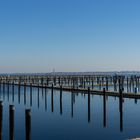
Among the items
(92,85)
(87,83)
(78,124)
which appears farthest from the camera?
(87,83)

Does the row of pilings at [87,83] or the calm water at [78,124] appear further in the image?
the row of pilings at [87,83]

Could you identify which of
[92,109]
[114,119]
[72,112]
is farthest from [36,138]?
[92,109]

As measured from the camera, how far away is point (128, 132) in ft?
91.2

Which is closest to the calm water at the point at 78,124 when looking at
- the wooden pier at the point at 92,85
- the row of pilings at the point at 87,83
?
the wooden pier at the point at 92,85

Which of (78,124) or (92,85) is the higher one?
(92,85)

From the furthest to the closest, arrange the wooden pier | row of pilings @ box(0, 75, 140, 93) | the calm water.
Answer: row of pilings @ box(0, 75, 140, 93), the wooden pier, the calm water

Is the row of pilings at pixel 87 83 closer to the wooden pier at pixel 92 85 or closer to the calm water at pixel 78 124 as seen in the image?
the wooden pier at pixel 92 85

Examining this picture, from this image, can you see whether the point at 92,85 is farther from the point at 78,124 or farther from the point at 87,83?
the point at 78,124

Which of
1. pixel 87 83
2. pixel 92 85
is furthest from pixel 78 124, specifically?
pixel 87 83

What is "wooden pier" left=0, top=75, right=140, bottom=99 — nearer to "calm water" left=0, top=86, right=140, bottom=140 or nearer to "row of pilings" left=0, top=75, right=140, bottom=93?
"row of pilings" left=0, top=75, right=140, bottom=93

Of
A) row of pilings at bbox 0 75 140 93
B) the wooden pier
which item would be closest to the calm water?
the wooden pier

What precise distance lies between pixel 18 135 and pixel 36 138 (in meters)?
1.59

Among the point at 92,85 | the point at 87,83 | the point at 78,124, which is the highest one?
the point at 92,85

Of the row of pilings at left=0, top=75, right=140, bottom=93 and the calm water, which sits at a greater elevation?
the row of pilings at left=0, top=75, right=140, bottom=93
